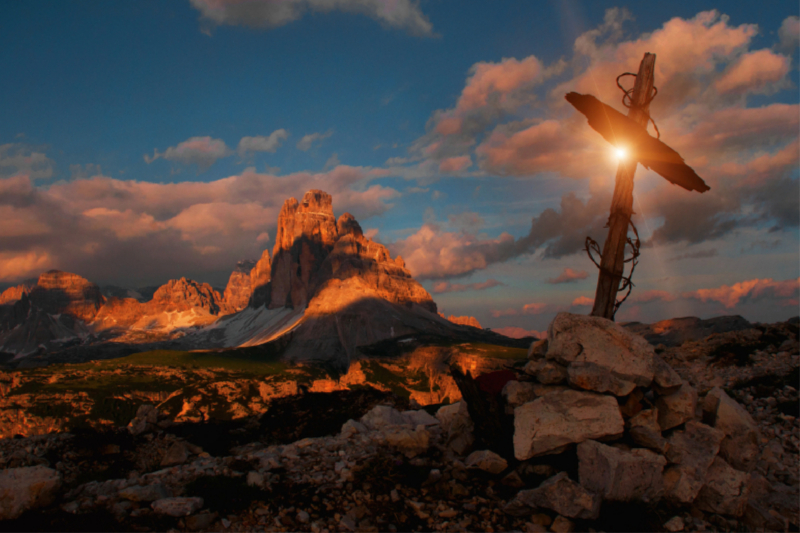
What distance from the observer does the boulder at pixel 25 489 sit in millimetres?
9445

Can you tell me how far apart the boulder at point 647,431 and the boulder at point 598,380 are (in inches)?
28.4

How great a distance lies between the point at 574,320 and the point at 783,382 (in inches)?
586

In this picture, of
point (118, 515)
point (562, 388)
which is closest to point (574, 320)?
point (562, 388)

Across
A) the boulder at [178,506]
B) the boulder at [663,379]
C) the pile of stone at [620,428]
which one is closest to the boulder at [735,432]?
the pile of stone at [620,428]

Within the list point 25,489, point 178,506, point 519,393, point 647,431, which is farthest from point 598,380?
point 25,489

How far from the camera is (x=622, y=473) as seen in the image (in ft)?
31.9

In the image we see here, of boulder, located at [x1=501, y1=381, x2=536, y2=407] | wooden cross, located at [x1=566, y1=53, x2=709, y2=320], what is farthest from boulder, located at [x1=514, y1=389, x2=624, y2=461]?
wooden cross, located at [x1=566, y1=53, x2=709, y2=320]

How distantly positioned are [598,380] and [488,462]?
365cm

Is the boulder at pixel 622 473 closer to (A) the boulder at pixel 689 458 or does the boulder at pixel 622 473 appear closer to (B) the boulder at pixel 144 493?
(A) the boulder at pixel 689 458

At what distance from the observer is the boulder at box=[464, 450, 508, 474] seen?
1147cm

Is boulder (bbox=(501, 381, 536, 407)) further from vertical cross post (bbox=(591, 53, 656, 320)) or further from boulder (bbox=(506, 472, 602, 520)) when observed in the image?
vertical cross post (bbox=(591, 53, 656, 320))

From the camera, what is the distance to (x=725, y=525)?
977 centimetres

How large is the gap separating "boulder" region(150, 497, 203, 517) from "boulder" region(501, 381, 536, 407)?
842 cm

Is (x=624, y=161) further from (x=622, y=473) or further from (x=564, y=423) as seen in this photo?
(x=622, y=473)
